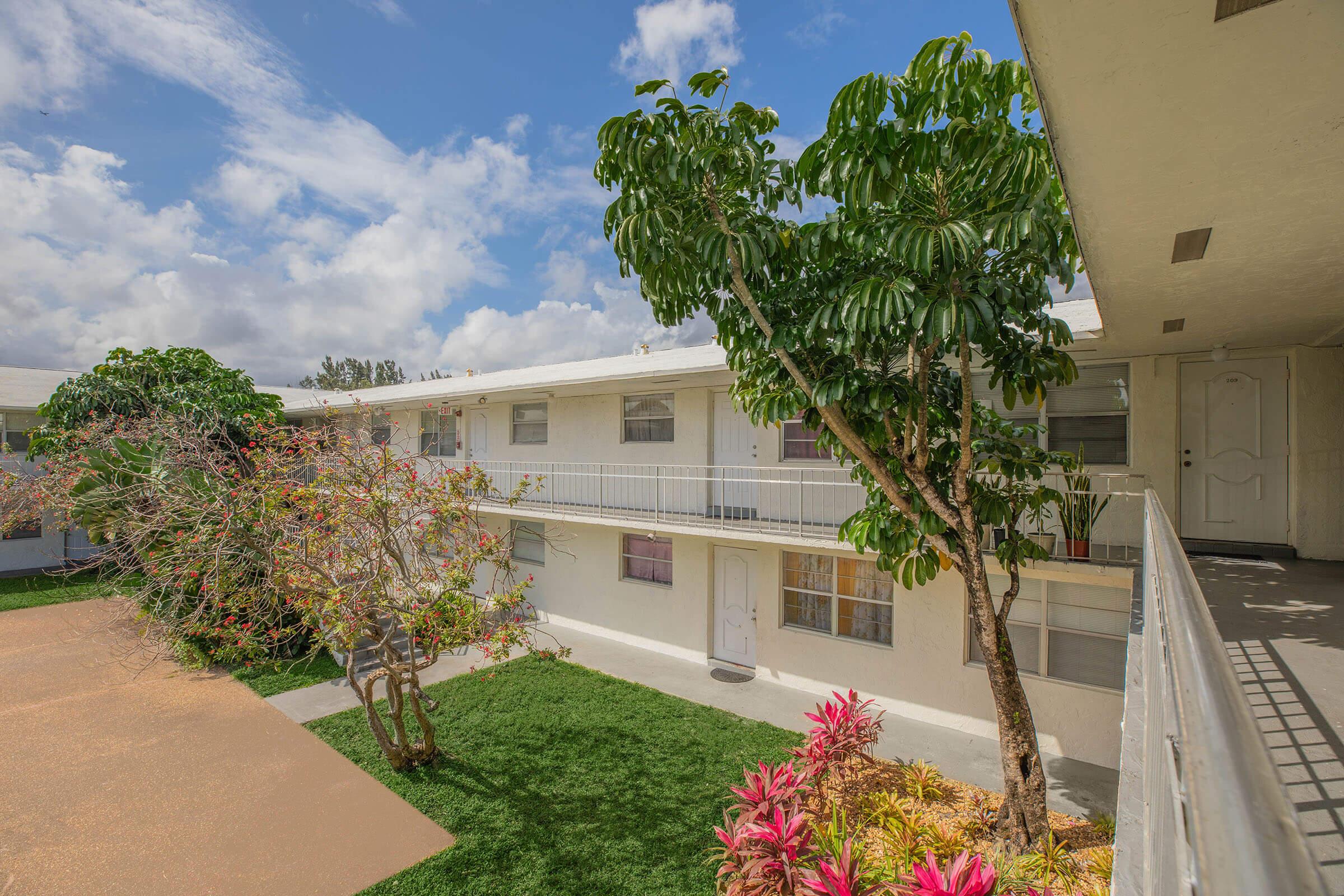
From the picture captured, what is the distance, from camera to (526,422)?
1531 cm

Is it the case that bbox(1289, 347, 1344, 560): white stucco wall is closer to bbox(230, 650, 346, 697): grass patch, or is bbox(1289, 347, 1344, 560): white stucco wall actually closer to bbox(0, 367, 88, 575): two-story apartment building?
bbox(230, 650, 346, 697): grass patch

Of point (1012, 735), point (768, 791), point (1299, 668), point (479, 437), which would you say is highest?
point (479, 437)

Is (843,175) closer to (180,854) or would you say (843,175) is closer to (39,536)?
(180,854)

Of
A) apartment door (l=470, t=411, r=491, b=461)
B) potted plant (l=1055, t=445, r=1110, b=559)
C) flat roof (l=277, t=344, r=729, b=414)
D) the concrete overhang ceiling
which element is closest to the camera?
the concrete overhang ceiling

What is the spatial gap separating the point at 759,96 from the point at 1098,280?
339 cm

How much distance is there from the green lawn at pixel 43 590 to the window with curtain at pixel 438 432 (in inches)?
303

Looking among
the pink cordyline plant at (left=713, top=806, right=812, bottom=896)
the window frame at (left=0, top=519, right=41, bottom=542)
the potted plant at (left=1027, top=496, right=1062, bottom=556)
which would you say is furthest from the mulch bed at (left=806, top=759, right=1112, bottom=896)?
the window frame at (left=0, top=519, right=41, bottom=542)

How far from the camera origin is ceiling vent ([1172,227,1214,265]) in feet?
13.7

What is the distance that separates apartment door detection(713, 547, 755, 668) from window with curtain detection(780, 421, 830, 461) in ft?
6.38

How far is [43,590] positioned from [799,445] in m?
20.0

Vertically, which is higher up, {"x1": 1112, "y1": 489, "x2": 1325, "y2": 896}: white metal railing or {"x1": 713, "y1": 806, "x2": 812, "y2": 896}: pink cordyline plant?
{"x1": 1112, "y1": 489, "x2": 1325, "y2": 896}: white metal railing

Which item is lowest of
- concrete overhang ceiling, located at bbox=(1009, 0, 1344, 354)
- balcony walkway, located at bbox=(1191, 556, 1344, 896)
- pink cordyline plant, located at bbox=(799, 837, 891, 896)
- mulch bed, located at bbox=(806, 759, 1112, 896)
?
mulch bed, located at bbox=(806, 759, 1112, 896)

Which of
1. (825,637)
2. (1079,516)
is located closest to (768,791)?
(825,637)

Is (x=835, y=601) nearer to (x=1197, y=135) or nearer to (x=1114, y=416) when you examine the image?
(x=1114, y=416)
